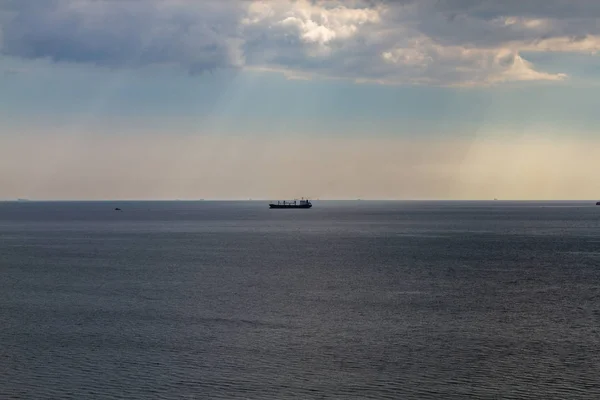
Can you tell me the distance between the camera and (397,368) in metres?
44.7

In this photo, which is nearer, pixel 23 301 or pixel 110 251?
pixel 23 301

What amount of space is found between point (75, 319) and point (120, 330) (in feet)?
23.0

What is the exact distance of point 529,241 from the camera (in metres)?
162

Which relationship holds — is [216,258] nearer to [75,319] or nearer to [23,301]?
[23,301]

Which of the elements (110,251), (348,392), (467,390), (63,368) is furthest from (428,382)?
(110,251)

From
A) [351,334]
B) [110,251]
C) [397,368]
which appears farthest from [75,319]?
[110,251]

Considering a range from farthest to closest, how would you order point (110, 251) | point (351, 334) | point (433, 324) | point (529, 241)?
1. point (529, 241)
2. point (110, 251)
3. point (433, 324)
4. point (351, 334)

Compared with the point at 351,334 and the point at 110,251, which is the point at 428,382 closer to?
the point at 351,334

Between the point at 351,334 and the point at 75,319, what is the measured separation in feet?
80.1

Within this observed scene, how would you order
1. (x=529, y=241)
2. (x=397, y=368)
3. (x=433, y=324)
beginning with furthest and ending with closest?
(x=529, y=241) < (x=433, y=324) < (x=397, y=368)

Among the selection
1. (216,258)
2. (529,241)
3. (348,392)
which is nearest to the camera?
(348,392)

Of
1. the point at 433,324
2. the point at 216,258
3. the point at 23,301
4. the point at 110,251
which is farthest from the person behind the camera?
the point at 110,251

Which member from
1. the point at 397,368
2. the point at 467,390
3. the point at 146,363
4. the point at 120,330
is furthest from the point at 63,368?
the point at 467,390

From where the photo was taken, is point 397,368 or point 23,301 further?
point 23,301
